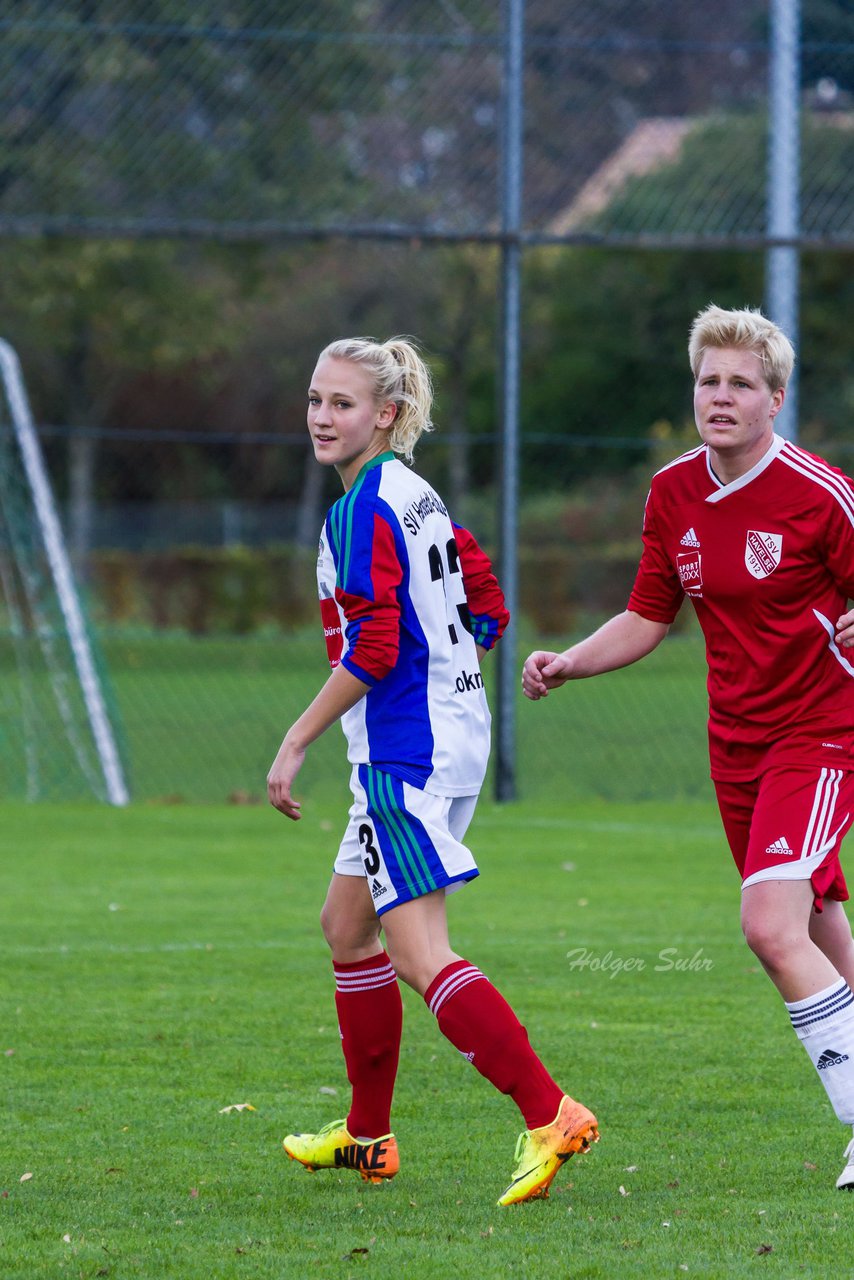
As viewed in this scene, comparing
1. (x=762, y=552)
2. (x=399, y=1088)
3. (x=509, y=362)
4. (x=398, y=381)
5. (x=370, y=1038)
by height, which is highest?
(x=509, y=362)

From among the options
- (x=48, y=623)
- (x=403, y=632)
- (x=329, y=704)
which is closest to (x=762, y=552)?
(x=403, y=632)

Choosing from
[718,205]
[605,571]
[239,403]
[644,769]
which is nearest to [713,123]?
[718,205]

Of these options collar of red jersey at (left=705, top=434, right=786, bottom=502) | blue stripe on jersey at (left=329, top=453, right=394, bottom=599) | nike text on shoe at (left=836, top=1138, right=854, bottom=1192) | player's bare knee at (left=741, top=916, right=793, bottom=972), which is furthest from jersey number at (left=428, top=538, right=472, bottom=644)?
nike text on shoe at (left=836, top=1138, right=854, bottom=1192)

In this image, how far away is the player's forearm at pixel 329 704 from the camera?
4.00 metres

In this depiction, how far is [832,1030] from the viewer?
13.2ft

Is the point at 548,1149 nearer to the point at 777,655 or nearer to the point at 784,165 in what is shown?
the point at 777,655

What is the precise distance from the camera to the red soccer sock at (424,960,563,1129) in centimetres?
402

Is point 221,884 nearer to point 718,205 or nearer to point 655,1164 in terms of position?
point 655,1164

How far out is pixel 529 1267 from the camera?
3.52m

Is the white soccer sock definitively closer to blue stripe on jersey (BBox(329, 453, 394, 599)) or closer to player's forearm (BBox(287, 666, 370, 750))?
player's forearm (BBox(287, 666, 370, 750))

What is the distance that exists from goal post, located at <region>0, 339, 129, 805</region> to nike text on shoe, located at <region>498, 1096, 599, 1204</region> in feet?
25.7

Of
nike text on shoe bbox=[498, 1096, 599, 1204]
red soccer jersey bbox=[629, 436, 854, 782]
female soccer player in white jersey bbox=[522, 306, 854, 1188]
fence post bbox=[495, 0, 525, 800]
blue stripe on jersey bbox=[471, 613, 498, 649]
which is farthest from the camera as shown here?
fence post bbox=[495, 0, 525, 800]

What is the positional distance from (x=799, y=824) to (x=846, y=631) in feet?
1.46

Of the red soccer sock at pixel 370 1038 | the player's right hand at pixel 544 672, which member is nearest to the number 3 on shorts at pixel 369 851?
the red soccer sock at pixel 370 1038
